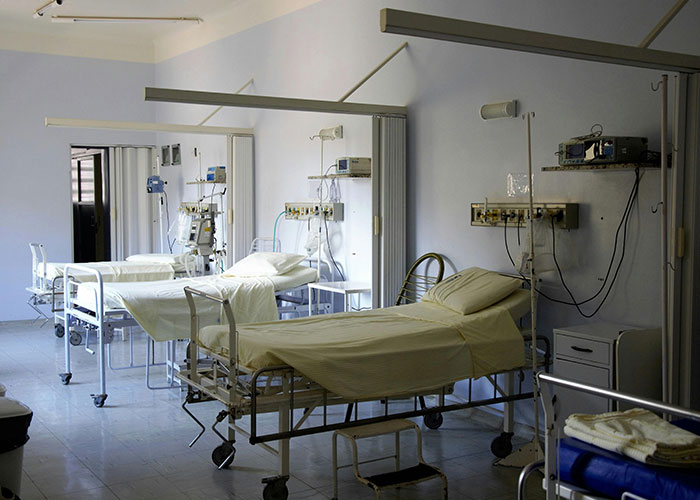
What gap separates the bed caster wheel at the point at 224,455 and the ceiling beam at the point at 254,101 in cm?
229

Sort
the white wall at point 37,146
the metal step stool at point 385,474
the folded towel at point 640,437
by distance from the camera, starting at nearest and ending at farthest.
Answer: the folded towel at point 640,437, the metal step stool at point 385,474, the white wall at point 37,146

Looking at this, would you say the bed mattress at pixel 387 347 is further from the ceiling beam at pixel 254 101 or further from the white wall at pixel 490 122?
the ceiling beam at pixel 254 101

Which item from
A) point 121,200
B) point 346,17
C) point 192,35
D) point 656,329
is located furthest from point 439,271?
point 121,200

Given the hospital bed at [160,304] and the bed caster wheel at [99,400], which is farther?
the hospital bed at [160,304]

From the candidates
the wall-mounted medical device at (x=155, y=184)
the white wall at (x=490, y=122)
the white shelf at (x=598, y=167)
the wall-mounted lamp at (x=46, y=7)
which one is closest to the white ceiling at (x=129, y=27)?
the wall-mounted lamp at (x=46, y=7)

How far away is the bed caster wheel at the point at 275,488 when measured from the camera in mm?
3959

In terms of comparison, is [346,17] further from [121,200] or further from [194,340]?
[121,200]

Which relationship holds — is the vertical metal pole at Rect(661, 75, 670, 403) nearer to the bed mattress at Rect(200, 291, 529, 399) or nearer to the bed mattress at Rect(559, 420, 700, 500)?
the bed mattress at Rect(200, 291, 529, 399)

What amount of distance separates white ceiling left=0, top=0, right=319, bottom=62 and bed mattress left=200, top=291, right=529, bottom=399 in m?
4.13

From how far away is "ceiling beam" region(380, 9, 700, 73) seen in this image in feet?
10.6

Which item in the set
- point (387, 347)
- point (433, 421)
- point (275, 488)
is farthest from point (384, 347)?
point (433, 421)

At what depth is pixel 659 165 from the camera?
14.0 ft

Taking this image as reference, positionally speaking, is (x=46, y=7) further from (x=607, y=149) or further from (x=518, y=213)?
(x=607, y=149)

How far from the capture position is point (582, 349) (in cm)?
431
